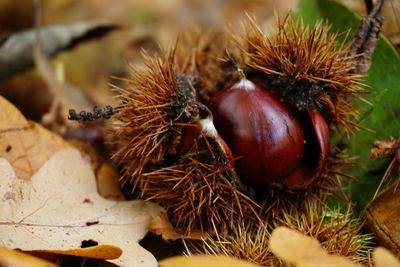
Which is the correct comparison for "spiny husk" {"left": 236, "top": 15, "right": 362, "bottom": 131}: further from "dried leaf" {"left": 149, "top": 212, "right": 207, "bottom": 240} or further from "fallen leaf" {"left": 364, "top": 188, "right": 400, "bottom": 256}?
"dried leaf" {"left": 149, "top": 212, "right": 207, "bottom": 240}

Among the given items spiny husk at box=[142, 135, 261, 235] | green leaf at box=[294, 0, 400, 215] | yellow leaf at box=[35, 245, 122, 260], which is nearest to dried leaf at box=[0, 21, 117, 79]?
spiny husk at box=[142, 135, 261, 235]

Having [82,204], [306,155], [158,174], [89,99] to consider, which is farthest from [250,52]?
[89,99]

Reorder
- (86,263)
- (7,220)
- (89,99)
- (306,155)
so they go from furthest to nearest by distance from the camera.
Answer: (89,99) < (306,155) < (86,263) < (7,220)

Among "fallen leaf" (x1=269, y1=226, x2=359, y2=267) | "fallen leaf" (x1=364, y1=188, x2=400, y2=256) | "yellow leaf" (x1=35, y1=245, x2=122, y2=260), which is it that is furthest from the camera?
"fallen leaf" (x1=364, y1=188, x2=400, y2=256)

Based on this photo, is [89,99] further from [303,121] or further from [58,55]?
[303,121]

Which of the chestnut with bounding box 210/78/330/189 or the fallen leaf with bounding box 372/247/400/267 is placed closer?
the fallen leaf with bounding box 372/247/400/267

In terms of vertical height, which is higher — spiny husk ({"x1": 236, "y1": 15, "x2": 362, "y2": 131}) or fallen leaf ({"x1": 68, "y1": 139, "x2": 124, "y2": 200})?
spiny husk ({"x1": 236, "y1": 15, "x2": 362, "y2": 131})
